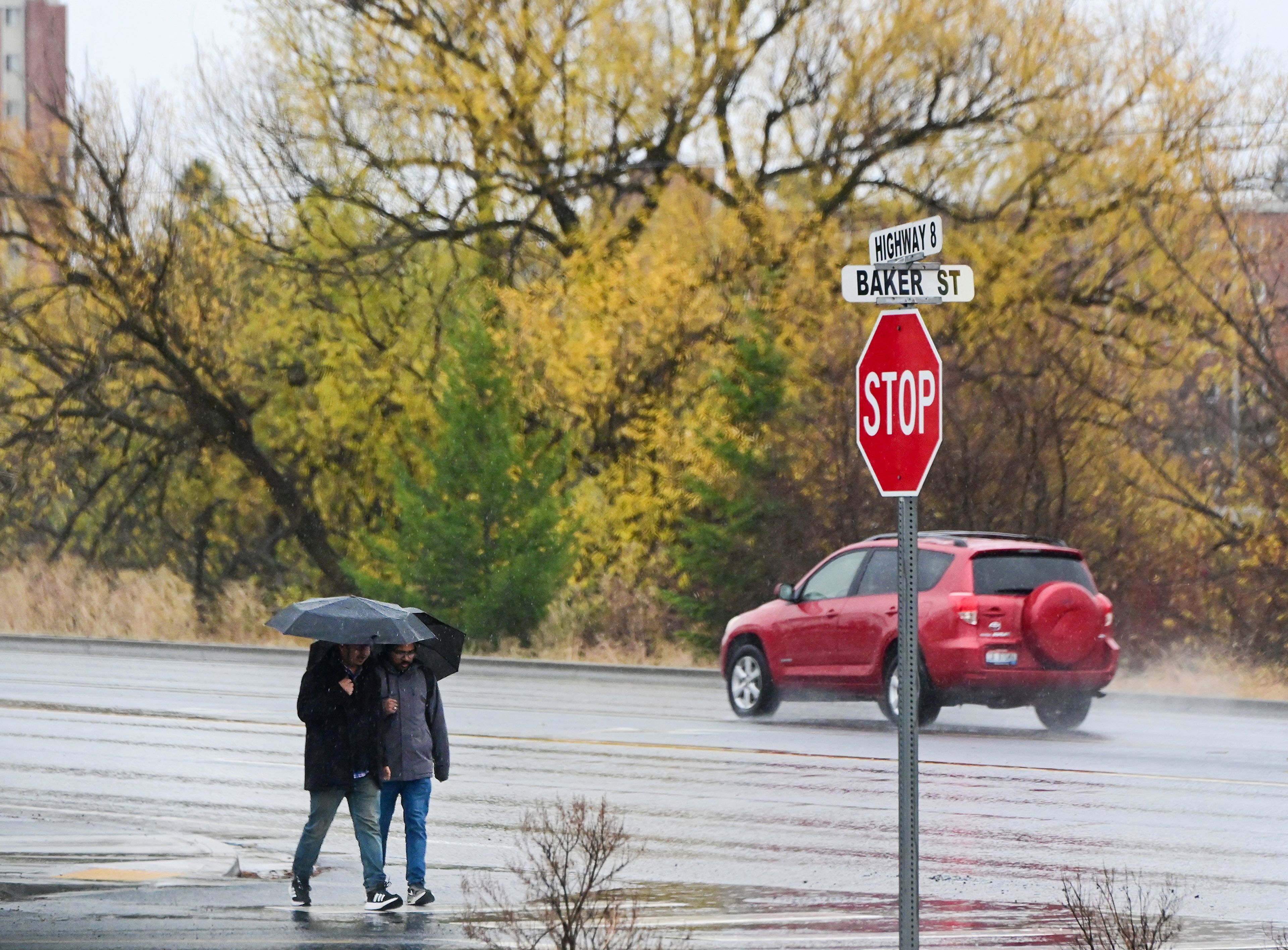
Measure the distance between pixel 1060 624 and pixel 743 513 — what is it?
9.40 meters

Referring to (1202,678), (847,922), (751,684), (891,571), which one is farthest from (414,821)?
(1202,678)

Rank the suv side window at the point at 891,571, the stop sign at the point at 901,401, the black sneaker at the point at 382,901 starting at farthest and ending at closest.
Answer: the suv side window at the point at 891,571 < the black sneaker at the point at 382,901 < the stop sign at the point at 901,401

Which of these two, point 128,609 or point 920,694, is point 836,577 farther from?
point 128,609

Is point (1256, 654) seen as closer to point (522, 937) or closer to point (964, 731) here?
point (964, 731)

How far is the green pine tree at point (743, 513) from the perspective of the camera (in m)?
26.6

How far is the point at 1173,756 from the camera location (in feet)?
55.2

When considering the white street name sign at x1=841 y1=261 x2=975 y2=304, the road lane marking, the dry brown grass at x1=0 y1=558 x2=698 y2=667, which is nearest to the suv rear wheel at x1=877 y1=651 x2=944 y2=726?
the road lane marking

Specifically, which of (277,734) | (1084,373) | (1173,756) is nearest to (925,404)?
(1173,756)

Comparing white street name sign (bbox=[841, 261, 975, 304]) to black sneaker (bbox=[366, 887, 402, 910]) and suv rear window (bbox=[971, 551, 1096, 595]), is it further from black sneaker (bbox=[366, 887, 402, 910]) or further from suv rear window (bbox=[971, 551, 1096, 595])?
suv rear window (bbox=[971, 551, 1096, 595])

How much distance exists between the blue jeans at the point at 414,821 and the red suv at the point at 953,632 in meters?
8.68

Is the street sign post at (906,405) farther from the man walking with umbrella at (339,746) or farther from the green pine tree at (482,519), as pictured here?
the green pine tree at (482,519)

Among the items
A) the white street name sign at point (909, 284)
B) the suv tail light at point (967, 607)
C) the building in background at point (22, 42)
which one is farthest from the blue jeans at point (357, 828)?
the building in background at point (22, 42)

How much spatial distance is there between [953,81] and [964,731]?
1479 cm

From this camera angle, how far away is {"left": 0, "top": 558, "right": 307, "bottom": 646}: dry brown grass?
32062 mm
